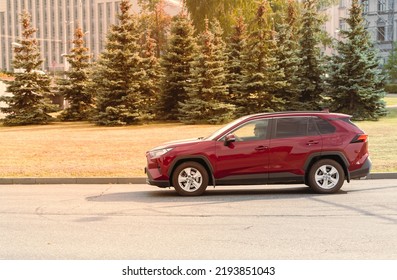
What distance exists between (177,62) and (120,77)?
3.81 metres

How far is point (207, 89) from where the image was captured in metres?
33.5

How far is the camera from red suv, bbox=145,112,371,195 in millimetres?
11180

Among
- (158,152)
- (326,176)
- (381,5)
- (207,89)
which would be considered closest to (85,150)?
(158,152)

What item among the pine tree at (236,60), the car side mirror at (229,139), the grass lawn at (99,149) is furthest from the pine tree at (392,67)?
the car side mirror at (229,139)

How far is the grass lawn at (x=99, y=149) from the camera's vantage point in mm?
15727

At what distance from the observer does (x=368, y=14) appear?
87.7m

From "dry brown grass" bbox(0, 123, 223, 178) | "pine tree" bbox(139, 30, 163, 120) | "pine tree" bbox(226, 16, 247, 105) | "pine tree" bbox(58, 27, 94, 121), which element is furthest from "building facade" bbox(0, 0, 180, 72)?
"dry brown grass" bbox(0, 123, 223, 178)

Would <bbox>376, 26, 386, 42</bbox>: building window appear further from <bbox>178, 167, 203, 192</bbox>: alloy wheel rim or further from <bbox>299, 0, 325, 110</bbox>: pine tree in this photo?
<bbox>178, 167, 203, 192</bbox>: alloy wheel rim

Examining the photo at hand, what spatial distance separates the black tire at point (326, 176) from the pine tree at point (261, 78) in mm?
22770

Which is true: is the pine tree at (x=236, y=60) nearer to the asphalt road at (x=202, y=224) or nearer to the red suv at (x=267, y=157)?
the asphalt road at (x=202, y=224)

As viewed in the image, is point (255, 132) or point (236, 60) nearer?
point (255, 132)

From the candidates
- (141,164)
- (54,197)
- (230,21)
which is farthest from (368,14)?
(54,197)

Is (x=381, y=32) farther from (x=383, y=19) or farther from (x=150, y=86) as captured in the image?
(x=150, y=86)

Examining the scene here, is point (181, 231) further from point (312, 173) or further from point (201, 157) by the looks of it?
point (312, 173)
